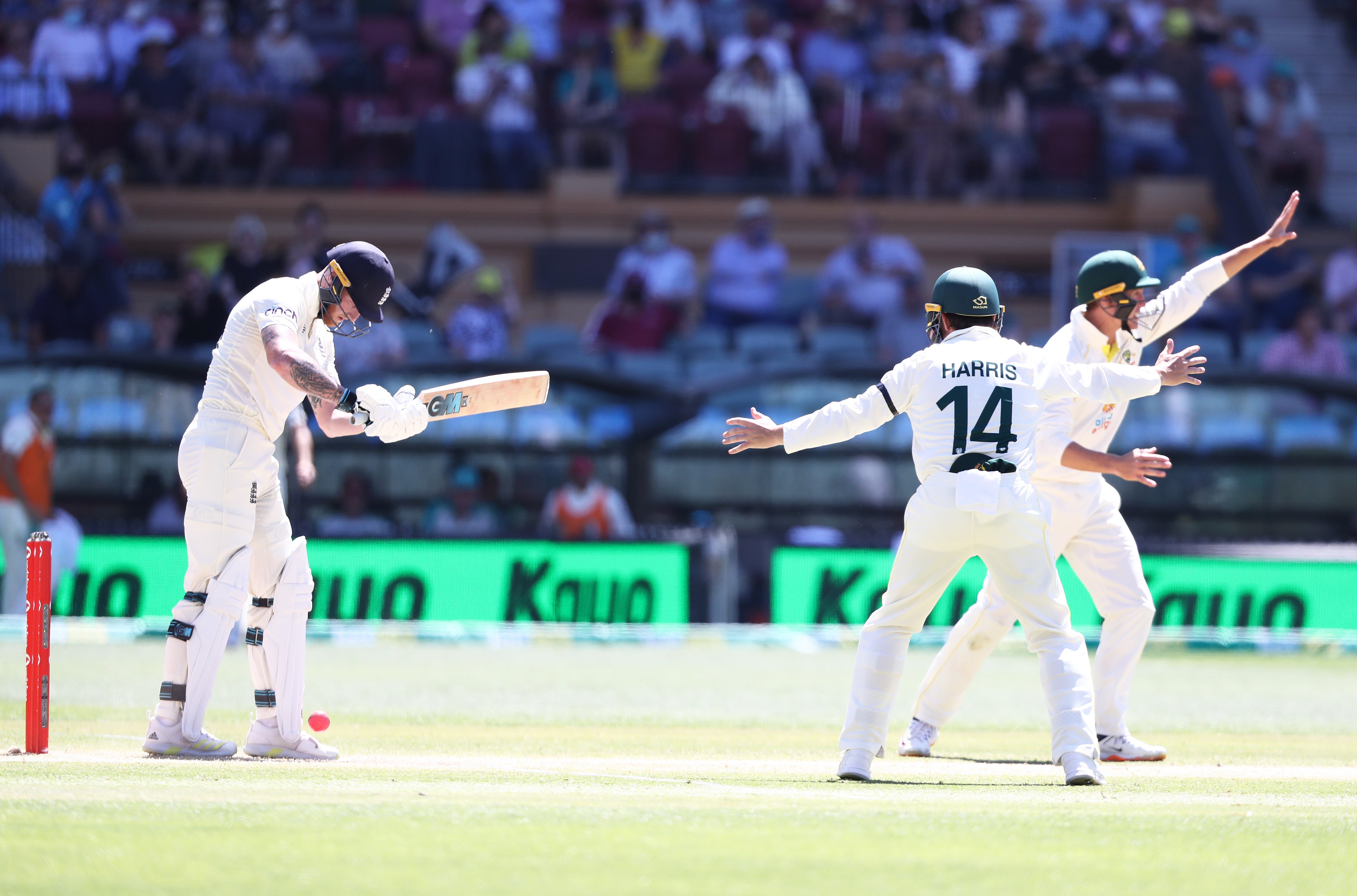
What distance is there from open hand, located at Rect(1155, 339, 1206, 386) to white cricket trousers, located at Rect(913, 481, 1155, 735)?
0.72m

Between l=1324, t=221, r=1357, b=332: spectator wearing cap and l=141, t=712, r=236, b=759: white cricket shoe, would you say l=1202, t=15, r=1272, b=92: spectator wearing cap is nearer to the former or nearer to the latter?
l=1324, t=221, r=1357, b=332: spectator wearing cap

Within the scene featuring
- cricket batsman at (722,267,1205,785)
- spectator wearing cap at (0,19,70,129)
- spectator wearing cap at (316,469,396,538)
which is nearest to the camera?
cricket batsman at (722,267,1205,785)

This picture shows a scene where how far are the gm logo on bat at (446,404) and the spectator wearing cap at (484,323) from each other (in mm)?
10518

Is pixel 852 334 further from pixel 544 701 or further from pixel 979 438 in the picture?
pixel 979 438

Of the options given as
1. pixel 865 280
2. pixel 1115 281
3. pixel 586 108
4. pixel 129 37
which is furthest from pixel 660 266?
pixel 1115 281

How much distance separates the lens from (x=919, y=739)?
26.7 feet

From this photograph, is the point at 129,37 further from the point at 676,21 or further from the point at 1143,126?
the point at 1143,126

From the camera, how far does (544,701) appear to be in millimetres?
10680

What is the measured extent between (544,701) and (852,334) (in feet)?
31.7

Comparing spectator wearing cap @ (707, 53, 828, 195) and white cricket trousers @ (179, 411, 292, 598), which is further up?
spectator wearing cap @ (707, 53, 828, 195)

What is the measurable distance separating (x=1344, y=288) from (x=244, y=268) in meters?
12.7

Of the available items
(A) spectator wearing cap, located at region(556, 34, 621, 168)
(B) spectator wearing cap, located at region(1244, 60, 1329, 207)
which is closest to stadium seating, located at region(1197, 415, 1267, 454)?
(B) spectator wearing cap, located at region(1244, 60, 1329, 207)

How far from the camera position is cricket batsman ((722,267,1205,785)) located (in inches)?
268

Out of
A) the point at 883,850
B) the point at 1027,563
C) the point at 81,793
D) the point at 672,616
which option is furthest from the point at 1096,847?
the point at 672,616
